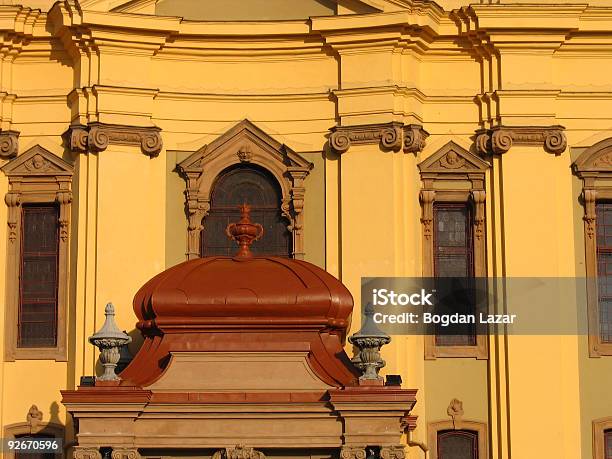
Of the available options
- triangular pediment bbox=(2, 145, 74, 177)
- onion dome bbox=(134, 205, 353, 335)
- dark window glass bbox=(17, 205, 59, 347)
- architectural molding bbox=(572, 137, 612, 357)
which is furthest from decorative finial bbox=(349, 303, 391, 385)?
triangular pediment bbox=(2, 145, 74, 177)

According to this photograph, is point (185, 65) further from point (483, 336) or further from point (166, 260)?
point (483, 336)

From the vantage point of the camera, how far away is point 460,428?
81.4 feet

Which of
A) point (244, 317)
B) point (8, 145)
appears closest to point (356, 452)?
point (244, 317)

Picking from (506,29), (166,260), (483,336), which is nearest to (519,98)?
(506,29)

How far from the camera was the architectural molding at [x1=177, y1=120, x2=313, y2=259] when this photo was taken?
25.4 meters

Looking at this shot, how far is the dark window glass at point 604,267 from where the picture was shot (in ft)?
83.2

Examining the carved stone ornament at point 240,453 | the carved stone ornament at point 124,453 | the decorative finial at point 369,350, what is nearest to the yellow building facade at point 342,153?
the decorative finial at point 369,350

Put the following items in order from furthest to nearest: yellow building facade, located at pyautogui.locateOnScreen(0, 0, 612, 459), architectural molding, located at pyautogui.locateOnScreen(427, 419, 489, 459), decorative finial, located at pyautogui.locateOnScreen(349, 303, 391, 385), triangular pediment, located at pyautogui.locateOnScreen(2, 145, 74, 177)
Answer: triangular pediment, located at pyautogui.locateOnScreen(2, 145, 74, 177)
yellow building facade, located at pyautogui.locateOnScreen(0, 0, 612, 459)
architectural molding, located at pyautogui.locateOnScreen(427, 419, 489, 459)
decorative finial, located at pyautogui.locateOnScreen(349, 303, 391, 385)

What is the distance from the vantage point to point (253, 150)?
1009 inches

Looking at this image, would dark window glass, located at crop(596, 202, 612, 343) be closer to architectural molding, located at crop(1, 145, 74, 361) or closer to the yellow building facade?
the yellow building facade

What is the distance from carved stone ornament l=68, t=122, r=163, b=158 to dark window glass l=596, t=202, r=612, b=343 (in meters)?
6.96

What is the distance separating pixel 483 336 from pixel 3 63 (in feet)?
28.3

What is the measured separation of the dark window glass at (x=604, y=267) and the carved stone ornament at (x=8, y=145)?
29.9ft

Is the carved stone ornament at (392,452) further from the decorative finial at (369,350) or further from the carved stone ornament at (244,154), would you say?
the carved stone ornament at (244,154)
